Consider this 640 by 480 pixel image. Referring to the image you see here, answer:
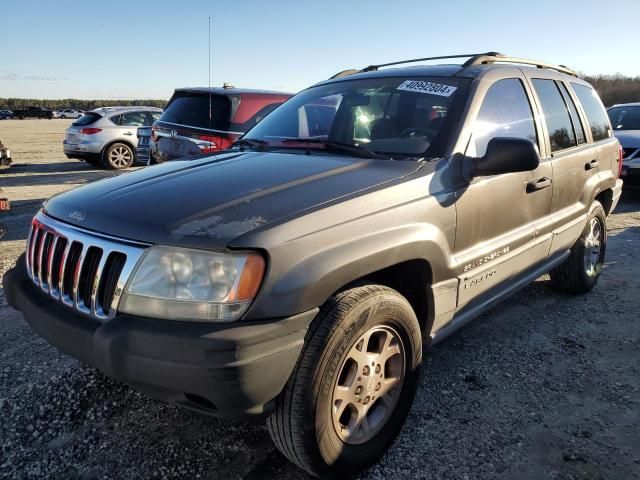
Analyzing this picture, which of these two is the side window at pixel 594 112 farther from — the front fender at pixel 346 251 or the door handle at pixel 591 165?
the front fender at pixel 346 251

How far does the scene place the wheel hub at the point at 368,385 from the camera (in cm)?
220

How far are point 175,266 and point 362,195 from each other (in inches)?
33.3

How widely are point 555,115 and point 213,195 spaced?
2721 mm

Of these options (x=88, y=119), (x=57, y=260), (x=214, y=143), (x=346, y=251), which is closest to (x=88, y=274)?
(x=57, y=260)

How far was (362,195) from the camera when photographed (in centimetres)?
225

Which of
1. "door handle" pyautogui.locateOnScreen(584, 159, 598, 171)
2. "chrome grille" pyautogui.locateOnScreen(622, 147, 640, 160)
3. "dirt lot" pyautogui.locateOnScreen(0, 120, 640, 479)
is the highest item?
"chrome grille" pyautogui.locateOnScreen(622, 147, 640, 160)

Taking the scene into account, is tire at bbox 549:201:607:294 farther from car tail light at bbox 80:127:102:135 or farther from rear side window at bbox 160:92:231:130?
car tail light at bbox 80:127:102:135

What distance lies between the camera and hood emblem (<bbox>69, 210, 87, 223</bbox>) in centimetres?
221

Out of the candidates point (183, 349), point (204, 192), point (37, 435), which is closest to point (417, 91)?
point (204, 192)

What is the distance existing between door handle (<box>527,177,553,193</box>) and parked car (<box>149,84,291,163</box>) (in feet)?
14.1

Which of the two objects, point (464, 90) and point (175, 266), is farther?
point (464, 90)

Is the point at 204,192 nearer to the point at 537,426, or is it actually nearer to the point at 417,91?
the point at 417,91

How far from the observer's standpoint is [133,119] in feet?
43.6

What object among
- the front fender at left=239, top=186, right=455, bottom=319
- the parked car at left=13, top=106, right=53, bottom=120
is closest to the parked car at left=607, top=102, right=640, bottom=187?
the front fender at left=239, top=186, right=455, bottom=319
